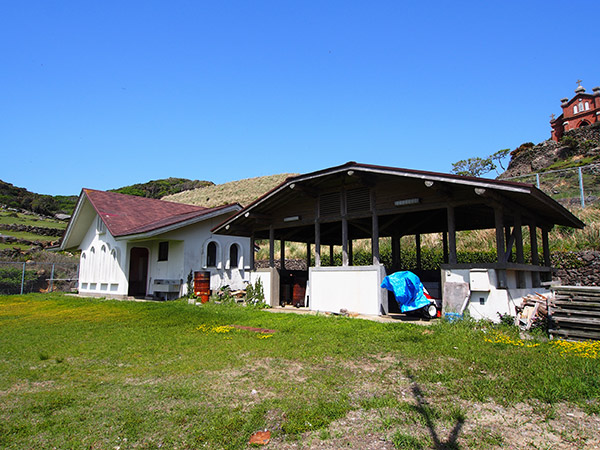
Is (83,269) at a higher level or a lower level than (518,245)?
lower

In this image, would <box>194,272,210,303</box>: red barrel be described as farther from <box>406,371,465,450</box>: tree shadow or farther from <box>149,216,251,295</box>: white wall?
<box>406,371,465,450</box>: tree shadow

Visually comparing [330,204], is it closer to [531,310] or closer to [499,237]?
[499,237]

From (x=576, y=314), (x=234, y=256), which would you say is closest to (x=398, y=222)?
(x=576, y=314)

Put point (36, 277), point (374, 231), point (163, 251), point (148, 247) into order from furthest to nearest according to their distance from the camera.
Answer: point (36, 277) < point (148, 247) < point (163, 251) < point (374, 231)

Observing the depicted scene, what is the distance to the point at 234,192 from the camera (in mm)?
65688

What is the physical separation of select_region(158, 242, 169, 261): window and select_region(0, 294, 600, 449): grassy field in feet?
36.0

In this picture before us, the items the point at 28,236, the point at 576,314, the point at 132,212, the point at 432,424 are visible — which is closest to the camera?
the point at 432,424

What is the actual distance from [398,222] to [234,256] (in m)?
9.00

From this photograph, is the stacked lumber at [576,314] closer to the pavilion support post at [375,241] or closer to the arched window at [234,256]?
the pavilion support post at [375,241]

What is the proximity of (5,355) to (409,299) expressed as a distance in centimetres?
849

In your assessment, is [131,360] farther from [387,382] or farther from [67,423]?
[387,382]

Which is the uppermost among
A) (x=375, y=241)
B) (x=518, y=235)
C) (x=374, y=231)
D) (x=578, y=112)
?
(x=578, y=112)

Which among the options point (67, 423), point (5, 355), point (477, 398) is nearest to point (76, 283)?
point (5, 355)

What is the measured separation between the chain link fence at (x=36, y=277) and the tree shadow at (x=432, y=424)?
25.0 m
